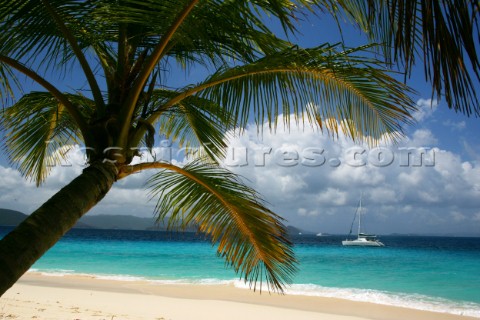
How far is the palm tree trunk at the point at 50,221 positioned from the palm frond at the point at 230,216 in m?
0.98

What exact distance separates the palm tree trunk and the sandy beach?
5.68 metres

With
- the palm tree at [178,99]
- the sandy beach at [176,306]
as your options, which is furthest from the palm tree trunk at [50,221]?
the sandy beach at [176,306]

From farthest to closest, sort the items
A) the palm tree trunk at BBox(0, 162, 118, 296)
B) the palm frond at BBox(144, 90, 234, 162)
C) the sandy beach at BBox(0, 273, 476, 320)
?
the sandy beach at BBox(0, 273, 476, 320), the palm frond at BBox(144, 90, 234, 162), the palm tree trunk at BBox(0, 162, 118, 296)

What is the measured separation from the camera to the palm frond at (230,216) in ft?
11.3

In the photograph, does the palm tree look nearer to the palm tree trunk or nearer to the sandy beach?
the palm tree trunk

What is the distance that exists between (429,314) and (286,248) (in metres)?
8.74

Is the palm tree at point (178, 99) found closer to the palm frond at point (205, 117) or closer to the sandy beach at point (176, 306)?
the palm frond at point (205, 117)

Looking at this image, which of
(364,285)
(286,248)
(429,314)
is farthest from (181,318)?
(364,285)

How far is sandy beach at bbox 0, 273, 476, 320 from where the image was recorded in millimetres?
8047

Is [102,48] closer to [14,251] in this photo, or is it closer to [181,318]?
[14,251]

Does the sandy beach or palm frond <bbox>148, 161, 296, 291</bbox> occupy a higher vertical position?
palm frond <bbox>148, 161, 296, 291</bbox>

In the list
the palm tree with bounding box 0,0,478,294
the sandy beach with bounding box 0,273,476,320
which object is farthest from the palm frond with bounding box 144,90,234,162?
the sandy beach with bounding box 0,273,476,320

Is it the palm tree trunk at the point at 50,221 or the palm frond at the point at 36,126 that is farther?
the palm frond at the point at 36,126

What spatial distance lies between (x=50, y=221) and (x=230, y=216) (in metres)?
1.84
